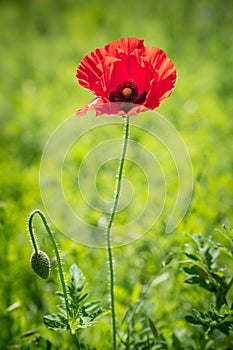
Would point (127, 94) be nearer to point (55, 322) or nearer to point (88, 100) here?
point (55, 322)

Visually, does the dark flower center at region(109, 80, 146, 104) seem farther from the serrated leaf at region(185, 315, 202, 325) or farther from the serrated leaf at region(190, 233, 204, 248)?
the serrated leaf at region(185, 315, 202, 325)

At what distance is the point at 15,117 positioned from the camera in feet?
11.3

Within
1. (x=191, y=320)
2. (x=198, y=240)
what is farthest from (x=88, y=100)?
(x=191, y=320)

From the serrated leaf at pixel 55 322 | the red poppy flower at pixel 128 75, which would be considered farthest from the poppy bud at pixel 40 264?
the red poppy flower at pixel 128 75

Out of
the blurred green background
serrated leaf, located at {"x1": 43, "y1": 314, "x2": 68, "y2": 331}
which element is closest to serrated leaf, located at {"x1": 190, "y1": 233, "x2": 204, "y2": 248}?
the blurred green background

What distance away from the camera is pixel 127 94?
3.98 feet

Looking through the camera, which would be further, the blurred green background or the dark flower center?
the blurred green background

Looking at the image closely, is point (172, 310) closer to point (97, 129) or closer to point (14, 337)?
point (14, 337)

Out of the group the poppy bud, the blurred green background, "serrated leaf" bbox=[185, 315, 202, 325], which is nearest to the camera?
the poppy bud

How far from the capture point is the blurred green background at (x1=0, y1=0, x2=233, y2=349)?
175 centimetres

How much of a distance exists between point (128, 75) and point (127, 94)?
0.15ft

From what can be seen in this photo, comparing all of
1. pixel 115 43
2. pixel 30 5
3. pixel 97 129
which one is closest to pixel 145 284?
pixel 115 43

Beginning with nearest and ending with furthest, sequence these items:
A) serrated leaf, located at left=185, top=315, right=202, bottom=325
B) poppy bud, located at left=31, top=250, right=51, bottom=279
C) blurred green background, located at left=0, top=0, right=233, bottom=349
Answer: poppy bud, located at left=31, top=250, right=51, bottom=279, serrated leaf, located at left=185, top=315, right=202, bottom=325, blurred green background, located at left=0, top=0, right=233, bottom=349

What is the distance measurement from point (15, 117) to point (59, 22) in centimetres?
247
